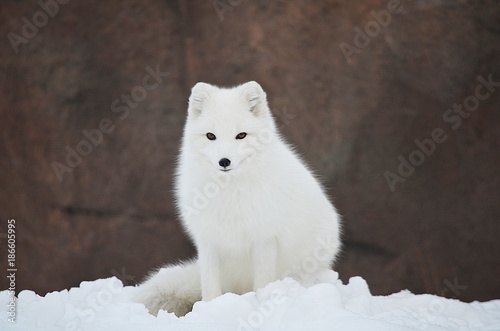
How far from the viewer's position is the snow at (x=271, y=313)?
2.31 m

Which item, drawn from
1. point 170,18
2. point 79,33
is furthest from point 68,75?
point 170,18

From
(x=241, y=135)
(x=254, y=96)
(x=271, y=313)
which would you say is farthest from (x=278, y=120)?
(x=271, y=313)

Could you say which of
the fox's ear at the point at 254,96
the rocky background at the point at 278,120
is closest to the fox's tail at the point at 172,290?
the fox's ear at the point at 254,96

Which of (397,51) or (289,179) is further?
(397,51)

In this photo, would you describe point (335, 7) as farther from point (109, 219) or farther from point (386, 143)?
point (109, 219)

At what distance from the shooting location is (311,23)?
4.38 metres

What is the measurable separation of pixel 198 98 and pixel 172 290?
1083 mm

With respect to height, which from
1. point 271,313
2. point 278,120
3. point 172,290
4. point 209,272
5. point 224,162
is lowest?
point 172,290

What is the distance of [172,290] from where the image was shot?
305 cm

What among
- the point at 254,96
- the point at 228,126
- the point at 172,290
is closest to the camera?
the point at 228,126

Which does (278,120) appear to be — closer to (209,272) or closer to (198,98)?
(198,98)

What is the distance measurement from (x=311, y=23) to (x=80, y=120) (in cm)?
205

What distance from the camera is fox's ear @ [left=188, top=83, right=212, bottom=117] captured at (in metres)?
2.92

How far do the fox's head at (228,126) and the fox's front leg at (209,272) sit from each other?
0.50 meters
